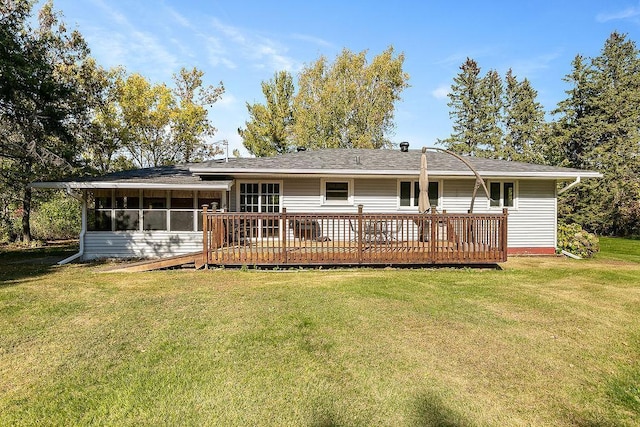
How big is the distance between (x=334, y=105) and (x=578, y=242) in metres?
18.5

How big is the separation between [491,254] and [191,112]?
22.7m

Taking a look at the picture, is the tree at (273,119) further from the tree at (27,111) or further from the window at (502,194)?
the window at (502,194)

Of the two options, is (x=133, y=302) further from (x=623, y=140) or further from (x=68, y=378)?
(x=623, y=140)

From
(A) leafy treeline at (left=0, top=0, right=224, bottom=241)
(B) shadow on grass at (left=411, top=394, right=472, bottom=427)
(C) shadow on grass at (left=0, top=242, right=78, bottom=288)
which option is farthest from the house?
(B) shadow on grass at (left=411, top=394, right=472, bottom=427)

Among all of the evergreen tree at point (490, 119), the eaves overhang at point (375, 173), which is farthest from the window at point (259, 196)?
the evergreen tree at point (490, 119)

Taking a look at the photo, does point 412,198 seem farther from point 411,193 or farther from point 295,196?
point 295,196

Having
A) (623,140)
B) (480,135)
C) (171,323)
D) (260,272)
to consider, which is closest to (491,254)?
(260,272)

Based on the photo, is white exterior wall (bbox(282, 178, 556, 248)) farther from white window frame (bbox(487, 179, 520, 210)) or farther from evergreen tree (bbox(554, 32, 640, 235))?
evergreen tree (bbox(554, 32, 640, 235))

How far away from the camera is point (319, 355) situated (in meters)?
3.59

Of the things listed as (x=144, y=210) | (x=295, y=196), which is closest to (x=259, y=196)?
(x=295, y=196)

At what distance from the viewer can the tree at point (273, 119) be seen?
90.5ft

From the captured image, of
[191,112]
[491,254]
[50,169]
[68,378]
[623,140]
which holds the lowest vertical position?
[68,378]

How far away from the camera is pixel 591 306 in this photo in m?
5.36

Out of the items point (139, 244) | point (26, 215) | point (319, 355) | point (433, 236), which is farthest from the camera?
point (26, 215)
